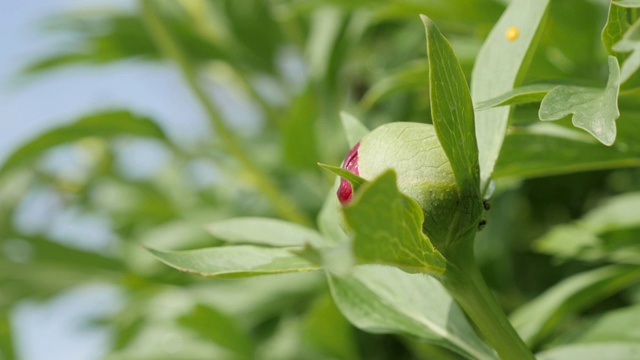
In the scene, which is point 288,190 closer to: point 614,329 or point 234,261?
point 614,329

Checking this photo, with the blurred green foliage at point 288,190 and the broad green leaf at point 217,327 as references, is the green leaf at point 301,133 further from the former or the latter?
the broad green leaf at point 217,327

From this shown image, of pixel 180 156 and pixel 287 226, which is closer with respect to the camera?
pixel 287 226

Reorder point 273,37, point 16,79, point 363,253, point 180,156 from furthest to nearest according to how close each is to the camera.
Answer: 1. point 273,37
2. point 16,79
3. point 180,156
4. point 363,253

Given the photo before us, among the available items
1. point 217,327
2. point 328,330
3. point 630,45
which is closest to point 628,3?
point 630,45

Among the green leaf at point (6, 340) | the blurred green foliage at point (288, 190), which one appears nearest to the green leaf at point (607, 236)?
the blurred green foliage at point (288, 190)

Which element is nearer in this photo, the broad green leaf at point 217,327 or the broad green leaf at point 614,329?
the broad green leaf at point 614,329

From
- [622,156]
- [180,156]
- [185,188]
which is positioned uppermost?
[622,156]

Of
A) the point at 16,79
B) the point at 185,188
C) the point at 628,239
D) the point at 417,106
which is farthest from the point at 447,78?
the point at 185,188

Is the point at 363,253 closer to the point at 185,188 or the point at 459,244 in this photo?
the point at 459,244
